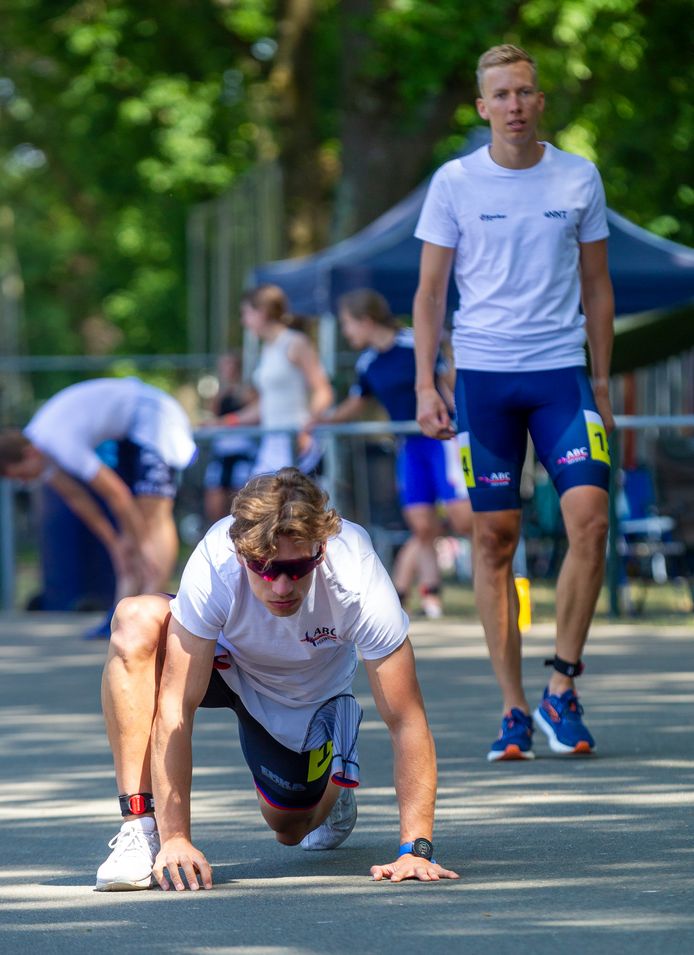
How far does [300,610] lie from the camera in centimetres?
470

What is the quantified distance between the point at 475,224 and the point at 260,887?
2.73m

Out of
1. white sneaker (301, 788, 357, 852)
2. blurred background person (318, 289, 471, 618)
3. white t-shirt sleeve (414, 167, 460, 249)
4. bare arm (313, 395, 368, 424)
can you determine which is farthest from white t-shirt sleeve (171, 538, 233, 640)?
bare arm (313, 395, 368, 424)

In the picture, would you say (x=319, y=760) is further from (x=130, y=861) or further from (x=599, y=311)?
(x=599, y=311)

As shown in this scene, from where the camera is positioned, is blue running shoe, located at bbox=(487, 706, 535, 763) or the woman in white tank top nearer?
blue running shoe, located at bbox=(487, 706, 535, 763)

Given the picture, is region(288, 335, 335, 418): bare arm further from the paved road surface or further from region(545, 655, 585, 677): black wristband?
region(545, 655, 585, 677): black wristband

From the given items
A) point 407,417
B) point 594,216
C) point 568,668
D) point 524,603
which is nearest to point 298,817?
point 568,668

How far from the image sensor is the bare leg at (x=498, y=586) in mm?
6723

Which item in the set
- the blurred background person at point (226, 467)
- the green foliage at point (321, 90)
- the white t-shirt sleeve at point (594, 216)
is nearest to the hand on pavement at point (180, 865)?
the white t-shirt sleeve at point (594, 216)

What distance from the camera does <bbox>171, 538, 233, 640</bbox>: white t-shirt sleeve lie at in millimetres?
4652

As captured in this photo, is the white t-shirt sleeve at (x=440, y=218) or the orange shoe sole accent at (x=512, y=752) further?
the white t-shirt sleeve at (x=440, y=218)

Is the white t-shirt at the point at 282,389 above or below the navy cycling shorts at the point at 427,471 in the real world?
above

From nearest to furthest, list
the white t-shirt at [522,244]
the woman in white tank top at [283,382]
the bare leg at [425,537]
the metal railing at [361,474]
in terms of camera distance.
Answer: the white t-shirt at [522,244] < the metal railing at [361,474] < the bare leg at [425,537] < the woman in white tank top at [283,382]

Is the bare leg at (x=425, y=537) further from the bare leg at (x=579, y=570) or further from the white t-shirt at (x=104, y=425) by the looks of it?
the bare leg at (x=579, y=570)

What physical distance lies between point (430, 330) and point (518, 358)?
0.38m
